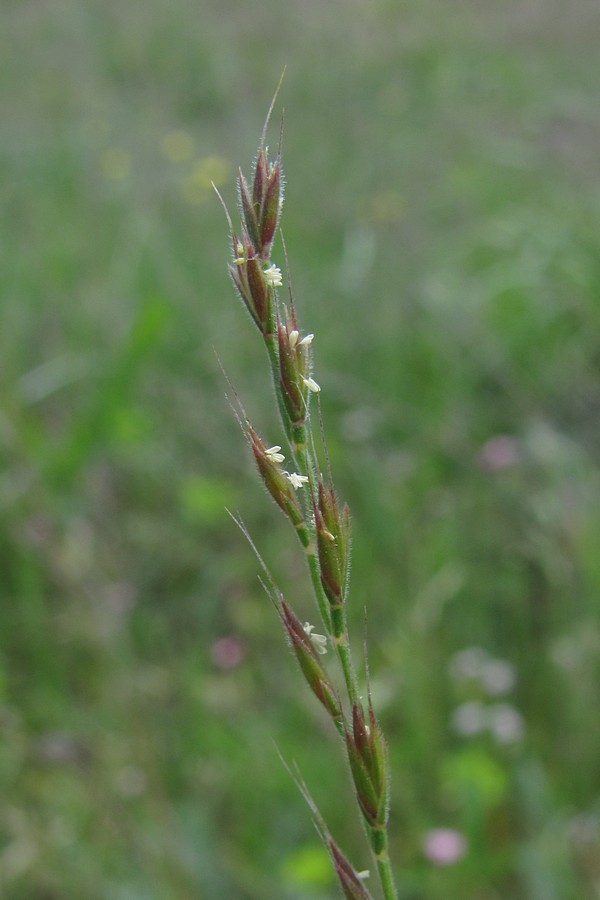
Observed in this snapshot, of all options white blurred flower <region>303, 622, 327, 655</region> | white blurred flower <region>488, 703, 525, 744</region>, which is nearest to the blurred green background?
white blurred flower <region>488, 703, 525, 744</region>

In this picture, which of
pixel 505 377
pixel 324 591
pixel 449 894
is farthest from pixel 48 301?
pixel 324 591

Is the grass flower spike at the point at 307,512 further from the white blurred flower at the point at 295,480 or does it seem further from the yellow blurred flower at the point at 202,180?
the yellow blurred flower at the point at 202,180

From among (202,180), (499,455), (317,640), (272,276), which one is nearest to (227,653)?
(499,455)

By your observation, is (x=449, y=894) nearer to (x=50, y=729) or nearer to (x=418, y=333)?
(x=50, y=729)

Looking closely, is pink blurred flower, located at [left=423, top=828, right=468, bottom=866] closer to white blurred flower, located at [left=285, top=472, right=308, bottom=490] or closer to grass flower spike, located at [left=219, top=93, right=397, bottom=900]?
grass flower spike, located at [left=219, top=93, right=397, bottom=900]

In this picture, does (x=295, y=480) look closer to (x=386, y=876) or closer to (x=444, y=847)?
(x=386, y=876)

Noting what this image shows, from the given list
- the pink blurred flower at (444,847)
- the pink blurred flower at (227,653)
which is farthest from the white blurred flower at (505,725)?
the pink blurred flower at (227,653)
